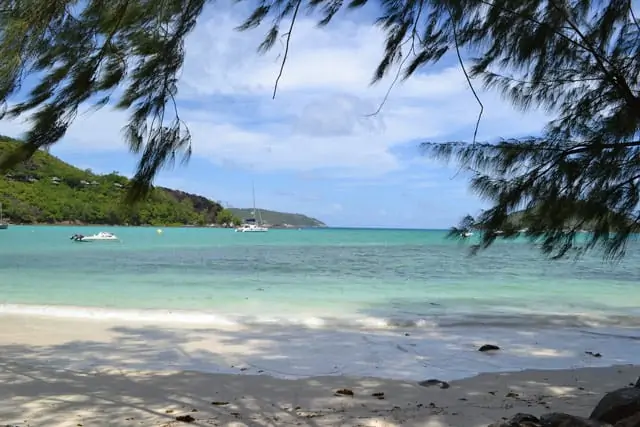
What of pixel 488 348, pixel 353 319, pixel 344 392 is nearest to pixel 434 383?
pixel 344 392

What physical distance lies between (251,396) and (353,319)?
5.60m

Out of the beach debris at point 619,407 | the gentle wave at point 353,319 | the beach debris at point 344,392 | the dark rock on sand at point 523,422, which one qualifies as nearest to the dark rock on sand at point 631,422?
the beach debris at point 619,407

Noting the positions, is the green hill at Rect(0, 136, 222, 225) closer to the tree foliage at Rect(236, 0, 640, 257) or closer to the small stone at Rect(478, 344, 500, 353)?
the tree foliage at Rect(236, 0, 640, 257)

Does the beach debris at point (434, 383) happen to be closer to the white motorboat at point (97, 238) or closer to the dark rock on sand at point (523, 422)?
the dark rock on sand at point (523, 422)

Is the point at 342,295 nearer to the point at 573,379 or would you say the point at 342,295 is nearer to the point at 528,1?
the point at 573,379

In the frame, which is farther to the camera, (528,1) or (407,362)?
(407,362)

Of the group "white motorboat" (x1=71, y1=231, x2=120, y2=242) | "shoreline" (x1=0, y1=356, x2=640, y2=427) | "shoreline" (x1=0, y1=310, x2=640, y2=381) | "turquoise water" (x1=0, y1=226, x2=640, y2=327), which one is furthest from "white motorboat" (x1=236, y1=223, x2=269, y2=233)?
"shoreline" (x1=0, y1=356, x2=640, y2=427)

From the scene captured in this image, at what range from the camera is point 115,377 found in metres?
5.59

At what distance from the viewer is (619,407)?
3.15m

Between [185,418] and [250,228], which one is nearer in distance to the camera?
[185,418]

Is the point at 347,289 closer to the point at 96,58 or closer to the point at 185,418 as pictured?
the point at 185,418

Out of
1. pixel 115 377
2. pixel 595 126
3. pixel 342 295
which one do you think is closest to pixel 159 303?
pixel 342 295

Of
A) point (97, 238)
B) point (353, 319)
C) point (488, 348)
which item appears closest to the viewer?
point (488, 348)

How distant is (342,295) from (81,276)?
28.4ft
